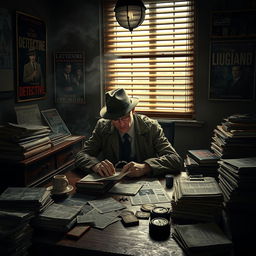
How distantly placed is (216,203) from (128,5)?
1.42 metres

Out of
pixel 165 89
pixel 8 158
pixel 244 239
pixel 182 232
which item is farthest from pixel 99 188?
pixel 165 89

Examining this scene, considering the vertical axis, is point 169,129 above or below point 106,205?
above

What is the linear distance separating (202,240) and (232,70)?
235cm

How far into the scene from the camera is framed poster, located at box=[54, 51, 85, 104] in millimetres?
3787

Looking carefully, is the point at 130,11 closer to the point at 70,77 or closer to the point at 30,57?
the point at 30,57

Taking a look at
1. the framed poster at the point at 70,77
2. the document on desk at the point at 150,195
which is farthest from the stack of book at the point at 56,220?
the framed poster at the point at 70,77

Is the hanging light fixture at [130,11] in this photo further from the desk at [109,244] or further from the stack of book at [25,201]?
the desk at [109,244]

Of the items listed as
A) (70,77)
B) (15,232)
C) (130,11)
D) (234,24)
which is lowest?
(15,232)

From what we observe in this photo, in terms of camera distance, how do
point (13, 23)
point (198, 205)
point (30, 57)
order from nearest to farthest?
1. point (198, 205)
2. point (13, 23)
3. point (30, 57)

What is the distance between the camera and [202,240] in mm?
1286

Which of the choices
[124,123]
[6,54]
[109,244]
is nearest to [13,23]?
[6,54]

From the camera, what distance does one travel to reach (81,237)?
1.38 m

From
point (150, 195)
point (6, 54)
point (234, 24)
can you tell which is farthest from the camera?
point (234, 24)

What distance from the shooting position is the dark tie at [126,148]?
8.73 feet
